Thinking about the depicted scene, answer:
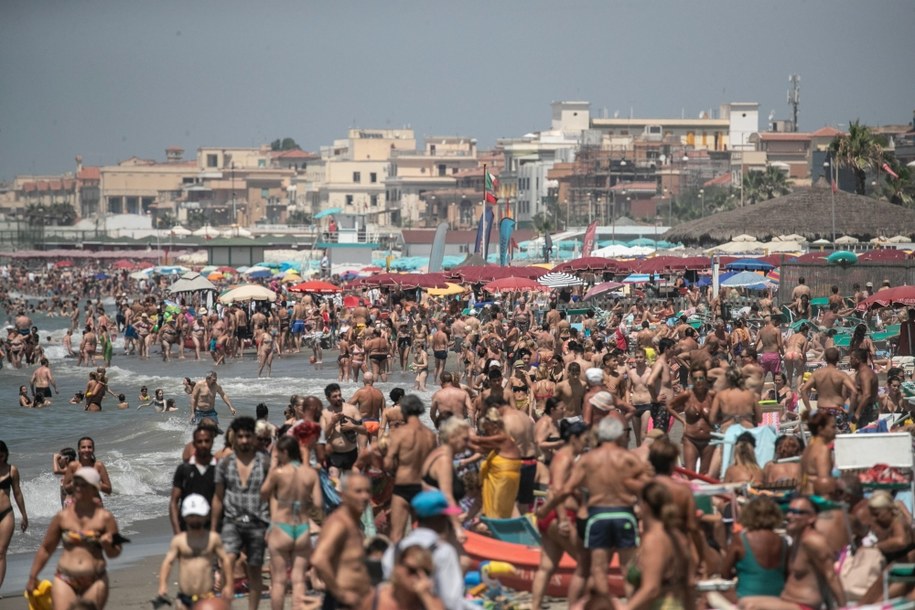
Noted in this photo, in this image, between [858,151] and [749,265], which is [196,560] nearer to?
[749,265]

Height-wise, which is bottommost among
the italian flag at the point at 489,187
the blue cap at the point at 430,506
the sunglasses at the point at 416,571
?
the sunglasses at the point at 416,571

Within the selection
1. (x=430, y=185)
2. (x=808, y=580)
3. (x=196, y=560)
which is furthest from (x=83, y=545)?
(x=430, y=185)

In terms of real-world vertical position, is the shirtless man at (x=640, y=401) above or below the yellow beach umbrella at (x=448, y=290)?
above

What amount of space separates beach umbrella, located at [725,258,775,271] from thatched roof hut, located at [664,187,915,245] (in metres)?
4.49

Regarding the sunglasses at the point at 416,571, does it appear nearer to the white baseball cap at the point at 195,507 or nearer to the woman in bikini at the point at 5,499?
the white baseball cap at the point at 195,507

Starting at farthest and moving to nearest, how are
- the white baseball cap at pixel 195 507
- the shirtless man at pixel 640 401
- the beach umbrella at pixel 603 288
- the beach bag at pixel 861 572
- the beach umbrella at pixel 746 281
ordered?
1. the beach umbrella at pixel 603 288
2. the beach umbrella at pixel 746 281
3. the shirtless man at pixel 640 401
4. the beach bag at pixel 861 572
5. the white baseball cap at pixel 195 507

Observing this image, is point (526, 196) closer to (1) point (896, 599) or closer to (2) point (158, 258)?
(2) point (158, 258)

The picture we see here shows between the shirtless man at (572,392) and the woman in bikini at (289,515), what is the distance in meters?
4.68

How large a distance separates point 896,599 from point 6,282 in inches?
3525

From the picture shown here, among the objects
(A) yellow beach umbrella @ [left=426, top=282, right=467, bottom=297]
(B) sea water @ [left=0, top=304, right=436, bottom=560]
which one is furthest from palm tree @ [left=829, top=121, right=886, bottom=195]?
(B) sea water @ [left=0, top=304, right=436, bottom=560]

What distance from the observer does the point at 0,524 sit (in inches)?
379

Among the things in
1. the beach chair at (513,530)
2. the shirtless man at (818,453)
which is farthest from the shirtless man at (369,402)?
the shirtless man at (818,453)

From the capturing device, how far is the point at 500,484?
371 inches

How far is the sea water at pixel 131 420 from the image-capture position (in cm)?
1507
